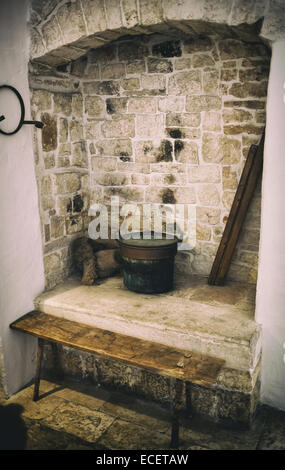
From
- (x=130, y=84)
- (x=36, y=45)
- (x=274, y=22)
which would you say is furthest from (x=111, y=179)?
(x=274, y=22)

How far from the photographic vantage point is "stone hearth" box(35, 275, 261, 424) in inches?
114

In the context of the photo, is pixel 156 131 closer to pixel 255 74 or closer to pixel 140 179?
pixel 140 179

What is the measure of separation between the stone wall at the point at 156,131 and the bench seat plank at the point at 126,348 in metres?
0.66

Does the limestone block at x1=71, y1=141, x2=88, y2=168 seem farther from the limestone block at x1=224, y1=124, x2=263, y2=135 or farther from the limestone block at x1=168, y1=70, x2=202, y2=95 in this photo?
the limestone block at x1=224, y1=124, x2=263, y2=135

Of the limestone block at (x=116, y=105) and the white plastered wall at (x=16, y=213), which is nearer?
the white plastered wall at (x=16, y=213)

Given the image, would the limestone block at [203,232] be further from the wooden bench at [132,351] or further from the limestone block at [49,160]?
the limestone block at [49,160]

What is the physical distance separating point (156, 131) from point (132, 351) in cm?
222

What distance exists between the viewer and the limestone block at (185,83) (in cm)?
372

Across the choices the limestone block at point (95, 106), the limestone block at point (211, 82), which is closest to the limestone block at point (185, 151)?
the limestone block at point (211, 82)

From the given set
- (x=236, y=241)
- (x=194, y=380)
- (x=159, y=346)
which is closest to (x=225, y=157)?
→ (x=236, y=241)

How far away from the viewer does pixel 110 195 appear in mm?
4379

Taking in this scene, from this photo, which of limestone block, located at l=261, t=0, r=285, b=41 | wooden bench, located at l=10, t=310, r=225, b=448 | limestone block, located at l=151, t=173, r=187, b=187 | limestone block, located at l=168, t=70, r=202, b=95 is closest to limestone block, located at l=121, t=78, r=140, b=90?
limestone block, located at l=168, t=70, r=202, b=95

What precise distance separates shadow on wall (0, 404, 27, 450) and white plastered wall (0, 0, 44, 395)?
200 millimetres

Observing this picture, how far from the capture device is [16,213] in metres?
3.37
